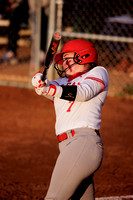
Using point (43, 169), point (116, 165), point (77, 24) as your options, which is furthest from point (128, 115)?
point (77, 24)

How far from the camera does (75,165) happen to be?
258cm

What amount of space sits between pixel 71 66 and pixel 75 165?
821 millimetres

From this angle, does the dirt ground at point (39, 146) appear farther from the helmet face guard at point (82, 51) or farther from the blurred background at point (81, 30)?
the helmet face guard at point (82, 51)

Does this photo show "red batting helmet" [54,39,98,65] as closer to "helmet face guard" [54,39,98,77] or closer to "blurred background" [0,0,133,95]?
"helmet face guard" [54,39,98,77]

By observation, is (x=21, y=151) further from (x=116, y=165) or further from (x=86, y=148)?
(x=86, y=148)

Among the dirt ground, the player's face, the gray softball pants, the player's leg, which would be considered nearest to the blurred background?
the dirt ground

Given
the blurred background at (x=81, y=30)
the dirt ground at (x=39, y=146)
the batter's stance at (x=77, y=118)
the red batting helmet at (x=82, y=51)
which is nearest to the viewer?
the batter's stance at (x=77, y=118)

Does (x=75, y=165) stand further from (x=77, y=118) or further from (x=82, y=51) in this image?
(x=82, y=51)

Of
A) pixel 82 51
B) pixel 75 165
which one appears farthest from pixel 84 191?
pixel 82 51

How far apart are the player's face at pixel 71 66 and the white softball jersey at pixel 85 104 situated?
0.24 ft

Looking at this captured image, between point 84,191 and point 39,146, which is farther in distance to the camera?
point 39,146

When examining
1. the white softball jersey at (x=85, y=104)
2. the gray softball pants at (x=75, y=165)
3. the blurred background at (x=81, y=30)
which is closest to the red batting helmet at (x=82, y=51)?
the white softball jersey at (x=85, y=104)

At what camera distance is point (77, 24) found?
11.2 metres

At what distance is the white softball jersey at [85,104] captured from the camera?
263cm
